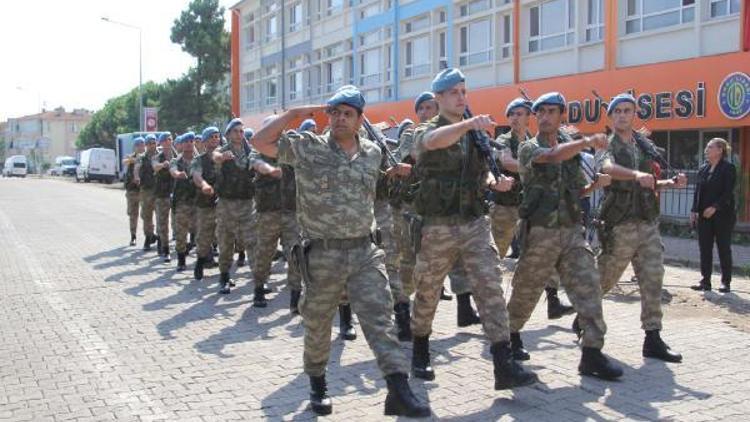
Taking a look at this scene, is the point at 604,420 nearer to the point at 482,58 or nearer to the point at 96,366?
the point at 96,366

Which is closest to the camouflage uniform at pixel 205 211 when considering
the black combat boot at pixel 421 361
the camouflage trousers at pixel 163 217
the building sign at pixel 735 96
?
the camouflage trousers at pixel 163 217

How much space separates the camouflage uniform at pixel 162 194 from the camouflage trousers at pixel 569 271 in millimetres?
8282

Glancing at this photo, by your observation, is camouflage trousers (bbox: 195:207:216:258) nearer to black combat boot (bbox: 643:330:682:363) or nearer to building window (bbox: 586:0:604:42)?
black combat boot (bbox: 643:330:682:363)

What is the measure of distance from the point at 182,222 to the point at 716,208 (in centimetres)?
714

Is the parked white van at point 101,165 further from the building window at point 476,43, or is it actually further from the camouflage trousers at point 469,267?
the camouflage trousers at point 469,267

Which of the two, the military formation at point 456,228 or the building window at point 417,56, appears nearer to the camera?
the military formation at point 456,228

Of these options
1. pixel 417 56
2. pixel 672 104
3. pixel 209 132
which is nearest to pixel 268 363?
pixel 209 132

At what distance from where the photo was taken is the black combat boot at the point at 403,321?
666cm

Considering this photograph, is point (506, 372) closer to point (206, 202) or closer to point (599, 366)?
point (599, 366)

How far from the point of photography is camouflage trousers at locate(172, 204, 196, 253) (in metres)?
11.2

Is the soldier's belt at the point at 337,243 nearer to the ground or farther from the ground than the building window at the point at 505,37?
nearer to the ground

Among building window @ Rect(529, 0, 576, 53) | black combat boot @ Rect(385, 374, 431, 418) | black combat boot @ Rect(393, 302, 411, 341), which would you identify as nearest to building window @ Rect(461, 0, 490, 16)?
building window @ Rect(529, 0, 576, 53)

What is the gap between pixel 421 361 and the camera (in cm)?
548

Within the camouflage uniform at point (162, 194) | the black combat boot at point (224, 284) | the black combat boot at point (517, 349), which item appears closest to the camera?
the black combat boot at point (517, 349)
